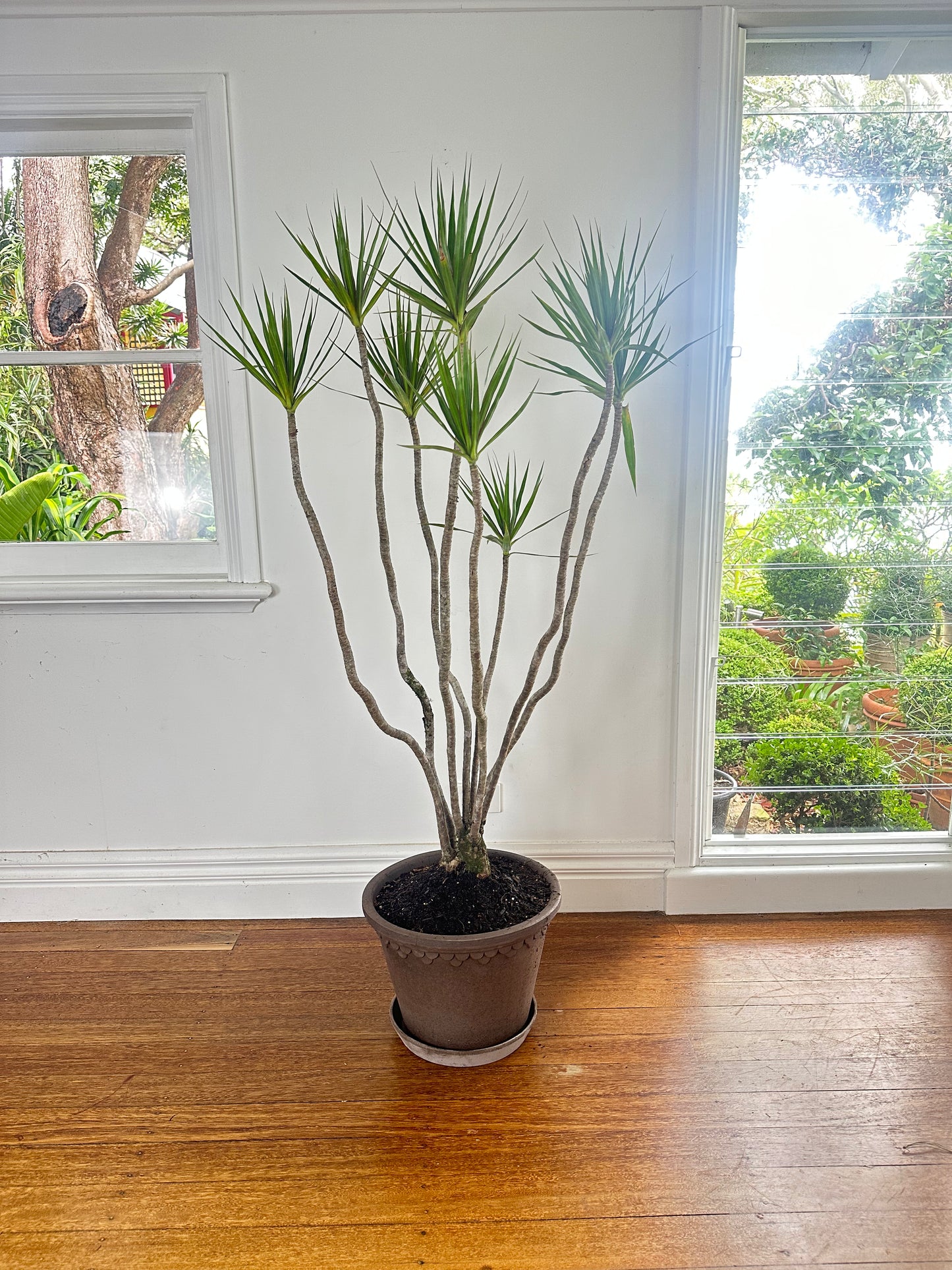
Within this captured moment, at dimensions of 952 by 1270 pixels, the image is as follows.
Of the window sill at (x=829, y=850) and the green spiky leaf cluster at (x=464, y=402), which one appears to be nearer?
the green spiky leaf cluster at (x=464, y=402)

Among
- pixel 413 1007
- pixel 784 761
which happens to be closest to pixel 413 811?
pixel 413 1007

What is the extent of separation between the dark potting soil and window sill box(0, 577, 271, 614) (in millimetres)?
788

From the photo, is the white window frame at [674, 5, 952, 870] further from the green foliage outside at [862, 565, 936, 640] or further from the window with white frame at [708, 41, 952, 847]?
the green foliage outside at [862, 565, 936, 640]

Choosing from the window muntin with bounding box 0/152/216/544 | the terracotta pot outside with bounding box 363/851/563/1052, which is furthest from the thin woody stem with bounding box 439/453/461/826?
the window muntin with bounding box 0/152/216/544

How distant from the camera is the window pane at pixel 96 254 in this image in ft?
6.57

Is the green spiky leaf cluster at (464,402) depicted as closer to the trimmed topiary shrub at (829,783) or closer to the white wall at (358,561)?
the white wall at (358,561)

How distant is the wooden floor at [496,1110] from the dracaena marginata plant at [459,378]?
458 millimetres

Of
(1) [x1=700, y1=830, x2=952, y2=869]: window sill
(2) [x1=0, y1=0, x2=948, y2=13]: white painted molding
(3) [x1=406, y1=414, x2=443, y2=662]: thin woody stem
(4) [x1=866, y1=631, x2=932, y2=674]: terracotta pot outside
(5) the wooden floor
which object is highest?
(2) [x1=0, y1=0, x2=948, y2=13]: white painted molding

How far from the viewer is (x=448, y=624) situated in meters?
1.68

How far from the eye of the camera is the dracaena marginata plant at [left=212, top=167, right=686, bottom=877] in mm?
1547

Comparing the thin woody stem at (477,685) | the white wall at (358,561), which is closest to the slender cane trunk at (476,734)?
the thin woody stem at (477,685)

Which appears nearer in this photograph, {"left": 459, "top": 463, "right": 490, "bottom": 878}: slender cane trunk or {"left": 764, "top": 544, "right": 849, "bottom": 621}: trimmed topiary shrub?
{"left": 459, "top": 463, "right": 490, "bottom": 878}: slender cane trunk

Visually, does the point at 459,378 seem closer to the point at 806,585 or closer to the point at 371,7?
the point at 371,7

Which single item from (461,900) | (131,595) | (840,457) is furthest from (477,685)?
(840,457)
